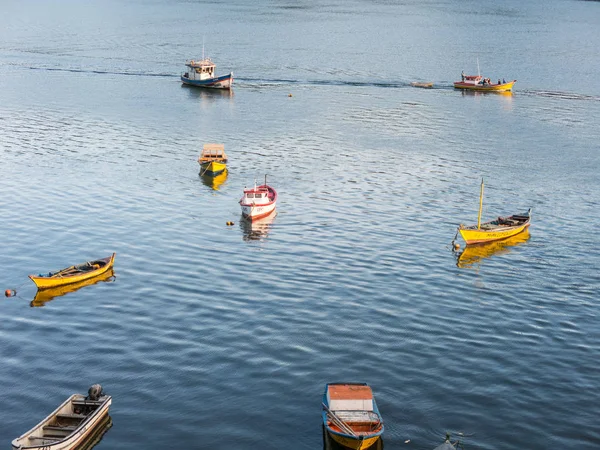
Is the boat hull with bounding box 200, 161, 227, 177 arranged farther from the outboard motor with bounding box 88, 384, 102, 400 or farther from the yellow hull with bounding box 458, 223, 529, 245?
the outboard motor with bounding box 88, 384, 102, 400

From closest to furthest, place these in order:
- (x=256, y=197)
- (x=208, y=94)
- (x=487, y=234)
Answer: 1. (x=487, y=234)
2. (x=256, y=197)
3. (x=208, y=94)

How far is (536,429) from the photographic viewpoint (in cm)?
4834

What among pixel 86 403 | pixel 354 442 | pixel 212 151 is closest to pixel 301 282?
pixel 86 403

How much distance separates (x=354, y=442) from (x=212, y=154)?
7434 centimetres

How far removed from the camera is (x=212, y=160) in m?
112

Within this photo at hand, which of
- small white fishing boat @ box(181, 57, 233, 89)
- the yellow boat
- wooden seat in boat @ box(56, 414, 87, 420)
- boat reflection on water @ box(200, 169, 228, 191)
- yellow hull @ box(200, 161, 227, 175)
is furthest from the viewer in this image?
small white fishing boat @ box(181, 57, 233, 89)

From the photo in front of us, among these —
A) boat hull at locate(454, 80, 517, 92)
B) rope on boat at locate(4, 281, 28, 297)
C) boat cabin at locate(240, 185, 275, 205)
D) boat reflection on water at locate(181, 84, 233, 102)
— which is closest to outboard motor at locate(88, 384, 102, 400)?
rope on boat at locate(4, 281, 28, 297)

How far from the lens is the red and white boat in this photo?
89.8m

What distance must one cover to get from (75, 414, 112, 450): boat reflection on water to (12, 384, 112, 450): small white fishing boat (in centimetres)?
18

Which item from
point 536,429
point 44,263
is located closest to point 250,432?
point 536,429

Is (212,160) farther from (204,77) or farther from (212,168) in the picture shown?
(204,77)

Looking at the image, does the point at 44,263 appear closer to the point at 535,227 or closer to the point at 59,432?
the point at 59,432

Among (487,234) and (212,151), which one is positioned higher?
(212,151)

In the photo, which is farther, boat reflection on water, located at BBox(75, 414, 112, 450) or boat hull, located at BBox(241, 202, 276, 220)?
boat hull, located at BBox(241, 202, 276, 220)
